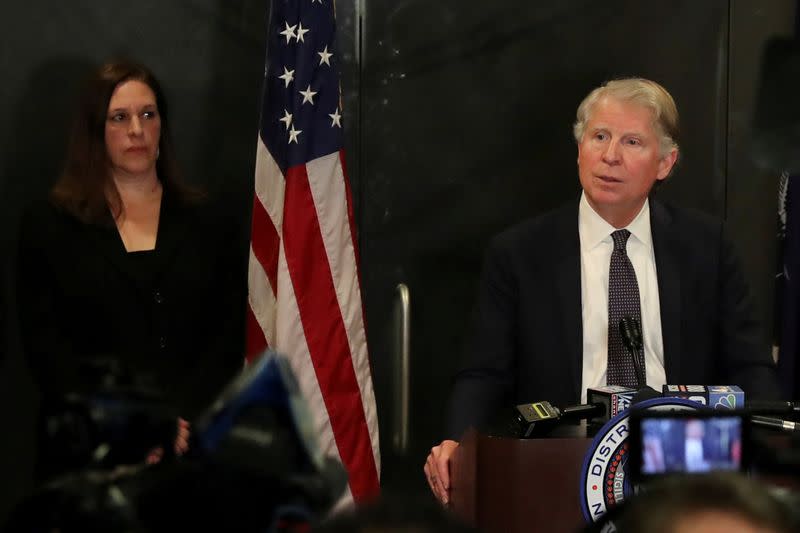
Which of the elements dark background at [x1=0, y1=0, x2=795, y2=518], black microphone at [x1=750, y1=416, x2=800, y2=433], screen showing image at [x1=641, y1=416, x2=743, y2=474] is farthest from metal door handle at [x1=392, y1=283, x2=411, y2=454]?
screen showing image at [x1=641, y1=416, x2=743, y2=474]

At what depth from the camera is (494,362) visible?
132 inches

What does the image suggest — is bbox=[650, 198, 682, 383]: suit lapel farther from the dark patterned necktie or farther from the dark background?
the dark background

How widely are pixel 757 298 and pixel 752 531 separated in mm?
3793

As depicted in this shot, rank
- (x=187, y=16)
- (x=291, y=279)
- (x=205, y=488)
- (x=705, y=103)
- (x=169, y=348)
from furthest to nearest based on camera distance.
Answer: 1. (x=705, y=103)
2. (x=187, y=16)
3. (x=291, y=279)
4. (x=169, y=348)
5. (x=205, y=488)

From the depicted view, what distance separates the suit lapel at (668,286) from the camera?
3369mm

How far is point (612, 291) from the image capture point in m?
3.42

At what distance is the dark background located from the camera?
4457 millimetres

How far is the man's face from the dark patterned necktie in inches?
3.4

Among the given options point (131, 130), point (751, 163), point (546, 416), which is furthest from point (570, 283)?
point (751, 163)

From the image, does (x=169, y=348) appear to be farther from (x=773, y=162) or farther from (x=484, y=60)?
(x=773, y=162)

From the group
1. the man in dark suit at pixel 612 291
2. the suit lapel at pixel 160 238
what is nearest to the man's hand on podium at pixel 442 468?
the man in dark suit at pixel 612 291

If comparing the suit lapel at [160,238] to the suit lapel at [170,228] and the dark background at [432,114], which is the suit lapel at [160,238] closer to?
the suit lapel at [170,228]

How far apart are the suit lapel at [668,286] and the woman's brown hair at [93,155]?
1.63 meters

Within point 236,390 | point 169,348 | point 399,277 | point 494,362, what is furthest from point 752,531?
point 399,277
